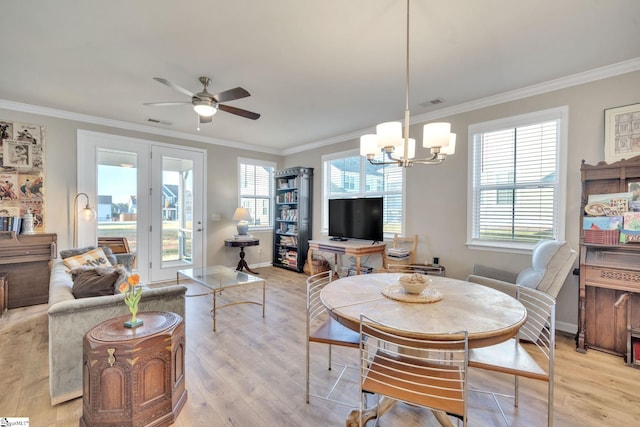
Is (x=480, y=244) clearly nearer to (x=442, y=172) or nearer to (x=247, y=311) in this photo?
(x=442, y=172)

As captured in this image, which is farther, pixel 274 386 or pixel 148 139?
pixel 148 139

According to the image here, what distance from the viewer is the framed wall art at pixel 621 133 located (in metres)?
2.60

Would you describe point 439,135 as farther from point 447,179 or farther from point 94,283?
point 94,283

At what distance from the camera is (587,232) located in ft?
8.55

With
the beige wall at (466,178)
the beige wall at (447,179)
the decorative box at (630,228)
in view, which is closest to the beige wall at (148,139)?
the beige wall at (447,179)

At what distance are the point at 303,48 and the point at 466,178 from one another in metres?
2.53

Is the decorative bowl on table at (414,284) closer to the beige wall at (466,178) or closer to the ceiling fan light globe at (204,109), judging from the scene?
the beige wall at (466,178)

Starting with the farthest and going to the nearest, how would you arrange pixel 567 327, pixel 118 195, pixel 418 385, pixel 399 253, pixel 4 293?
pixel 118 195 < pixel 399 253 < pixel 4 293 < pixel 567 327 < pixel 418 385

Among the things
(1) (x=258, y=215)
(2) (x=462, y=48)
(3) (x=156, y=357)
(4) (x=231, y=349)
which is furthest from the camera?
(1) (x=258, y=215)

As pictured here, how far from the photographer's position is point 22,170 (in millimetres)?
3746

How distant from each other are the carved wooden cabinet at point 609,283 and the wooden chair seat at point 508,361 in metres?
1.51

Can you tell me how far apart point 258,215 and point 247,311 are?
2.98 metres

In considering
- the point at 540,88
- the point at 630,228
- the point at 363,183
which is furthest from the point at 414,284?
the point at 363,183

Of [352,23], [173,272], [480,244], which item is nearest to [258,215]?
[173,272]
